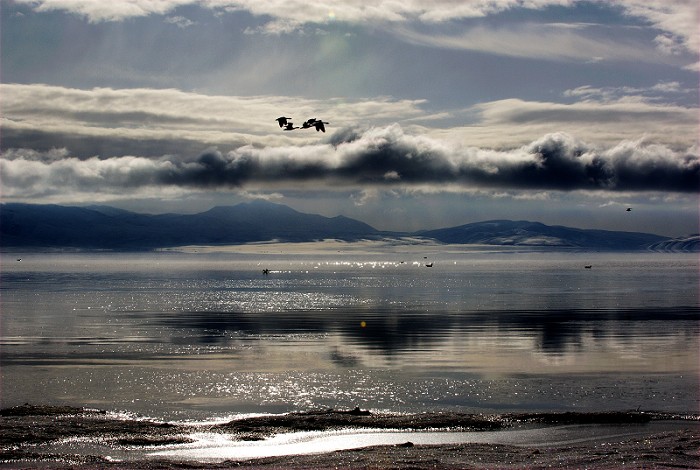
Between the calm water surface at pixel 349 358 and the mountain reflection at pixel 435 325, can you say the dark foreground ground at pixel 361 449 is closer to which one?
the calm water surface at pixel 349 358

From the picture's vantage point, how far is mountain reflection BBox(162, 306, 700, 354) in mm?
63844

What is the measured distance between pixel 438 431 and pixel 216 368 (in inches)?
804

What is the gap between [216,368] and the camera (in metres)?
48.3

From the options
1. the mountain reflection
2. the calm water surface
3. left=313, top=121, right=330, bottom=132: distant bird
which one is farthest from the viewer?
the mountain reflection

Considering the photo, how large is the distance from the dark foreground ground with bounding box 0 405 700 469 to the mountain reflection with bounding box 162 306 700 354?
19.2 m

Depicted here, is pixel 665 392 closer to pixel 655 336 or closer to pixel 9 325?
pixel 655 336

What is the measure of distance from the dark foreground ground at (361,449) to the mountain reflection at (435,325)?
62.9 ft

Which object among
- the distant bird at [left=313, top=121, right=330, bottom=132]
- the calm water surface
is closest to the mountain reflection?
the calm water surface

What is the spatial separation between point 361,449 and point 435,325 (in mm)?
49631

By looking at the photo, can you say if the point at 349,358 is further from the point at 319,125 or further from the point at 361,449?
the point at 361,449

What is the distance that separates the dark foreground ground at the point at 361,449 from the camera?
2588cm

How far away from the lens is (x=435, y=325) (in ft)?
252

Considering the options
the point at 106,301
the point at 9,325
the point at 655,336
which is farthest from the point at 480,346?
the point at 106,301

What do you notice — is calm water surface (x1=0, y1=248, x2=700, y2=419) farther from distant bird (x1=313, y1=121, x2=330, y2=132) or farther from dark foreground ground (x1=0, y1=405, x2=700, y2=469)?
distant bird (x1=313, y1=121, x2=330, y2=132)
